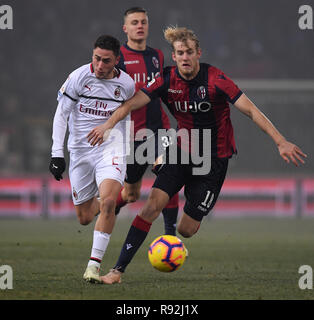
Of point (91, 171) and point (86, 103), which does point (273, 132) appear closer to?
point (86, 103)

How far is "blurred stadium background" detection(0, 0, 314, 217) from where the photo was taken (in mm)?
18266

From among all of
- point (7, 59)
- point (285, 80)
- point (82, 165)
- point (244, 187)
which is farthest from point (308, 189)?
point (82, 165)

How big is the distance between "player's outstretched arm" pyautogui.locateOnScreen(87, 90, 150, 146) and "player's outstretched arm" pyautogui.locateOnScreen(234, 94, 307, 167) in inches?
36.2

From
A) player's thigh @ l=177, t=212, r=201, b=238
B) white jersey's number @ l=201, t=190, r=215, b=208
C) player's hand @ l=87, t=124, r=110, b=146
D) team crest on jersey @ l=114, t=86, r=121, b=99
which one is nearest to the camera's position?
player's hand @ l=87, t=124, r=110, b=146

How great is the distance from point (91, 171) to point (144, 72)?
1535 millimetres

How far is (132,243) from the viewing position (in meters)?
6.69

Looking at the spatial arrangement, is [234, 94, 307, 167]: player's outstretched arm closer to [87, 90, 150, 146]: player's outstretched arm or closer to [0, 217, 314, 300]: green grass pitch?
[87, 90, 150, 146]: player's outstretched arm

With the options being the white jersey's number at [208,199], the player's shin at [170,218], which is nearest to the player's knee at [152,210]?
the white jersey's number at [208,199]

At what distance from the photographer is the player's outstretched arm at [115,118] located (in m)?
6.71

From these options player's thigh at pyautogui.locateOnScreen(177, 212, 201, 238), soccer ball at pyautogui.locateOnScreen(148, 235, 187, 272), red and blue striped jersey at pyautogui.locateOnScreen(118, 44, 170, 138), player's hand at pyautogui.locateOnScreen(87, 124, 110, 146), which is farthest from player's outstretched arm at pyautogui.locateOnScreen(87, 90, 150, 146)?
red and blue striped jersey at pyautogui.locateOnScreen(118, 44, 170, 138)

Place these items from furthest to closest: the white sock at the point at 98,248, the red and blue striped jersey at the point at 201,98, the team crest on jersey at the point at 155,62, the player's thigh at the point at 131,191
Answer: the player's thigh at the point at 131,191, the team crest on jersey at the point at 155,62, the red and blue striped jersey at the point at 201,98, the white sock at the point at 98,248

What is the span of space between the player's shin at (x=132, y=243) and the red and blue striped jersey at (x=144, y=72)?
6.77 feet

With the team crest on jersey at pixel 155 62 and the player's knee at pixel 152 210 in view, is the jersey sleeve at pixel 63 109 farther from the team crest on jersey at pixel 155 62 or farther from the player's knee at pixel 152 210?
the team crest on jersey at pixel 155 62

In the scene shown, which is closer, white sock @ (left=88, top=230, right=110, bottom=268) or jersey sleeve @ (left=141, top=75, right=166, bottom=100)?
white sock @ (left=88, top=230, right=110, bottom=268)
